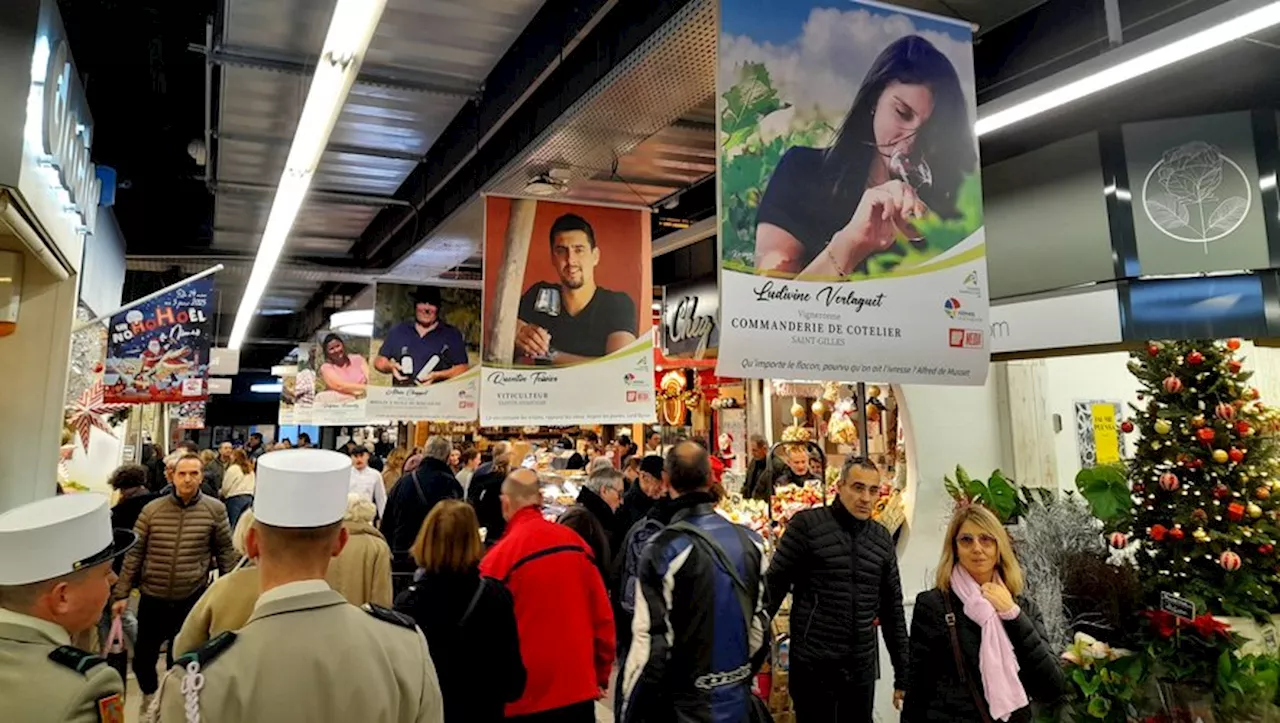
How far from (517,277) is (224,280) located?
29.1 ft

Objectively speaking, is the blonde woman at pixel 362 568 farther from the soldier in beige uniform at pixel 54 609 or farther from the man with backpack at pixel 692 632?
the soldier in beige uniform at pixel 54 609

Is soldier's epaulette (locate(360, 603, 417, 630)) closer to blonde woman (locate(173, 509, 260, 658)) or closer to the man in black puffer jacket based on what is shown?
blonde woman (locate(173, 509, 260, 658))

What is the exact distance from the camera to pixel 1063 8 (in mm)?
4098

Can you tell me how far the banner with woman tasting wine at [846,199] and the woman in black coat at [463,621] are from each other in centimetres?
120

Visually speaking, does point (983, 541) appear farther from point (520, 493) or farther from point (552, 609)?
point (520, 493)

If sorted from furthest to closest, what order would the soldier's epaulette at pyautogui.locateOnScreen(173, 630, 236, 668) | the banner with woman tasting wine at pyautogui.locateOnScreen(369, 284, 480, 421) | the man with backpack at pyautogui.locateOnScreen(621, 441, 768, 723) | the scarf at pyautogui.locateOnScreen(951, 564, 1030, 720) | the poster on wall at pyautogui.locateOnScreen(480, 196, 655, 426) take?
1. the banner with woman tasting wine at pyautogui.locateOnScreen(369, 284, 480, 421)
2. the poster on wall at pyautogui.locateOnScreen(480, 196, 655, 426)
3. the man with backpack at pyautogui.locateOnScreen(621, 441, 768, 723)
4. the scarf at pyautogui.locateOnScreen(951, 564, 1030, 720)
5. the soldier's epaulette at pyautogui.locateOnScreen(173, 630, 236, 668)

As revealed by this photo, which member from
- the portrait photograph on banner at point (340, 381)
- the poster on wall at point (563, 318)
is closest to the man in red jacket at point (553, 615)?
the poster on wall at point (563, 318)

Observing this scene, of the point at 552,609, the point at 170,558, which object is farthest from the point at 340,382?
the point at 552,609

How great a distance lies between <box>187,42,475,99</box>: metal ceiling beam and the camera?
489 cm

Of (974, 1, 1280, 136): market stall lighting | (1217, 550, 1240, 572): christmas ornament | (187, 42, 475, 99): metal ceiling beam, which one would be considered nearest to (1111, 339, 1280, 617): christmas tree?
(1217, 550, 1240, 572): christmas ornament

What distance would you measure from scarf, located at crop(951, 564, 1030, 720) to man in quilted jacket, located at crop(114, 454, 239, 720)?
14.9 ft

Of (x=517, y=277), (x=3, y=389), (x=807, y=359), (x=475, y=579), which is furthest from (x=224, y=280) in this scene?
(x=807, y=359)

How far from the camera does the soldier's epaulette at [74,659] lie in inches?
66.2

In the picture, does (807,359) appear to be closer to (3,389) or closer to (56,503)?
(56,503)
